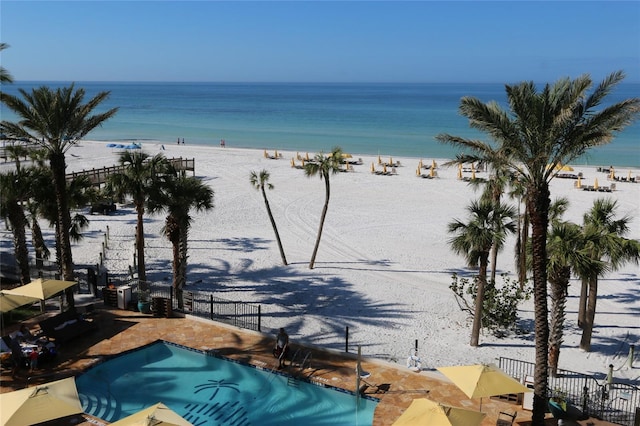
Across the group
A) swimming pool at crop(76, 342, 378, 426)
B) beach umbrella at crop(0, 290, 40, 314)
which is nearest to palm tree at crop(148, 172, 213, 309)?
swimming pool at crop(76, 342, 378, 426)

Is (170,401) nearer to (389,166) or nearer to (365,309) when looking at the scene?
(365,309)

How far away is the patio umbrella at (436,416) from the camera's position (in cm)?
1052

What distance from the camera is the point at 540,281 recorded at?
12.1m

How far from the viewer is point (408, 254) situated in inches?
1095

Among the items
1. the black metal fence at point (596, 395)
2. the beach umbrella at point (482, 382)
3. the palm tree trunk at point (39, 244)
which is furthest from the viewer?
the palm tree trunk at point (39, 244)

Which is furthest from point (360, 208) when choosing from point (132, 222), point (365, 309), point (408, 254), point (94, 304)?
point (94, 304)

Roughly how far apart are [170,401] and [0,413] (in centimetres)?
408

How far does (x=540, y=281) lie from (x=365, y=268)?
13916mm

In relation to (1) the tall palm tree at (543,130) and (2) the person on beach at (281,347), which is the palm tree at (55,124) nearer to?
(2) the person on beach at (281,347)

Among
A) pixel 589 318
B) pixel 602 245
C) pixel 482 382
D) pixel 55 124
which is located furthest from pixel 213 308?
pixel 602 245

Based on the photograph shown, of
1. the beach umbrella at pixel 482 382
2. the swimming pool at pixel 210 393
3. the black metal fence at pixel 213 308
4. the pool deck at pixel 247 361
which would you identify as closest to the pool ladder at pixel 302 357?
the pool deck at pixel 247 361

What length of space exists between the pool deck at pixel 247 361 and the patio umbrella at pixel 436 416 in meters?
1.94

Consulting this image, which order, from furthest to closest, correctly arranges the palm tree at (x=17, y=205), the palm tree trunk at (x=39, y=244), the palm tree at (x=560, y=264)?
the palm tree trunk at (x=39, y=244) → the palm tree at (x=17, y=205) → the palm tree at (x=560, y=264)

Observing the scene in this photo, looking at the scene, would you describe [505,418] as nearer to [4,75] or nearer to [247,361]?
[247,361]
